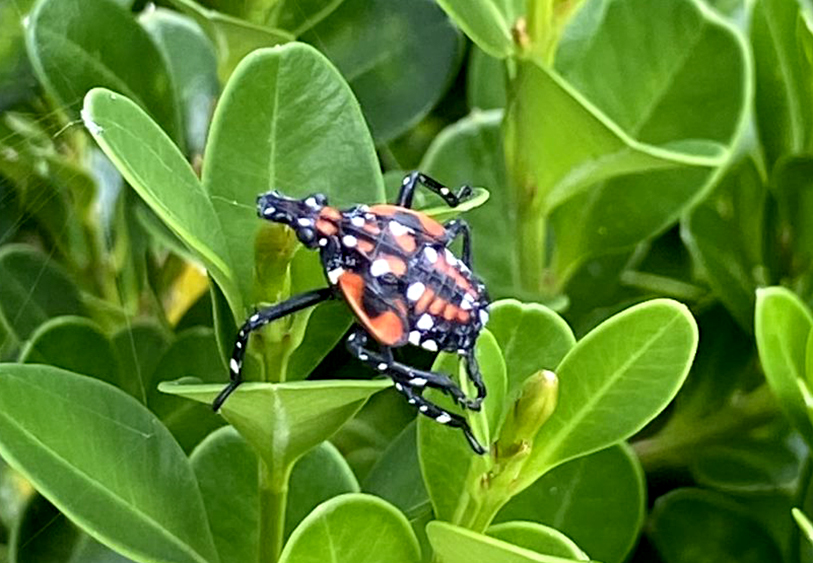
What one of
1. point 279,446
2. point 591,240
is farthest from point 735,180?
point 279,446

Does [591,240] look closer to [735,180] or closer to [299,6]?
[735,180]

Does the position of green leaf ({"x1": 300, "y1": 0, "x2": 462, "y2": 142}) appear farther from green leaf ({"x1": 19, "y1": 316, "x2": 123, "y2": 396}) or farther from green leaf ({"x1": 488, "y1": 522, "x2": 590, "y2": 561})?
green leaf ({"x1": 488, "y1": 522, "x2": 590, "y2": 561})

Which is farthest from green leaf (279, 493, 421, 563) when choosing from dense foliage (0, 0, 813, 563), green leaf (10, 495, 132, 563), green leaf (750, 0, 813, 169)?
green leaf (750, 0, 813, 169)

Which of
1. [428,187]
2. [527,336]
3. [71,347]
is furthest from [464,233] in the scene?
[71,347]

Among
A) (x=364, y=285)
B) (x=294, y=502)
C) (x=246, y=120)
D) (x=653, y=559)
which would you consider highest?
(x=246, y=120)

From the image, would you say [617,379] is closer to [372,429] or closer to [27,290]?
[372,429]

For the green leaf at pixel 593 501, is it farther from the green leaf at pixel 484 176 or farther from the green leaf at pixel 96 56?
the green leaf at pixel 96 56
